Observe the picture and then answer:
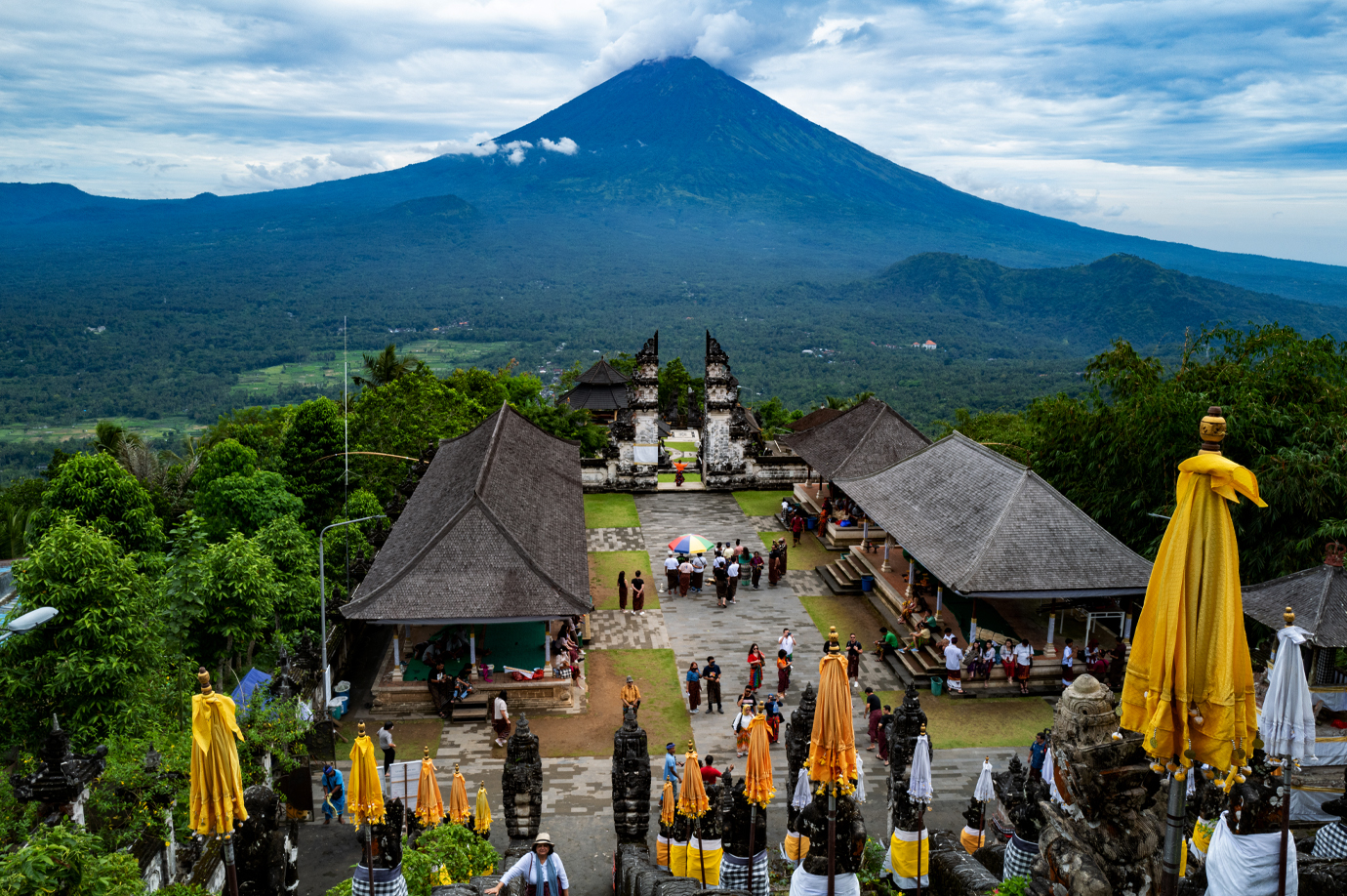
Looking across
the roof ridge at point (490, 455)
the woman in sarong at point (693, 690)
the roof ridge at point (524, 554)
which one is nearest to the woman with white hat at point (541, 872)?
the roof ridge at point (524, 554)

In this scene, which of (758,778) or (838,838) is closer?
(838,838)

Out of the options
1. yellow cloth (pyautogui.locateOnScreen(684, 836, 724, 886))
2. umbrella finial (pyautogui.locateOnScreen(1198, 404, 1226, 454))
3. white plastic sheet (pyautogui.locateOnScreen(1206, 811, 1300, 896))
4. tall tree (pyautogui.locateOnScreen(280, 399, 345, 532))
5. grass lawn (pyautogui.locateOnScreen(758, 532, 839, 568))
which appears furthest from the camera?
tall tree (pyautogui.locateOnScreen(280, 399, 345, 532))

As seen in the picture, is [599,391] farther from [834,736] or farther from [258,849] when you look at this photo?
[834,736]

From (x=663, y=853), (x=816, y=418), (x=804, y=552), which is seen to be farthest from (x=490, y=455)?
(x=816, y=418)

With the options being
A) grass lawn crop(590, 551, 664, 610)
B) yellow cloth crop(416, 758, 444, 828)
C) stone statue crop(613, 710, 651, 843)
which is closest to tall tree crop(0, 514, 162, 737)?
yellow cloth crop(416, 758, 444, 828)

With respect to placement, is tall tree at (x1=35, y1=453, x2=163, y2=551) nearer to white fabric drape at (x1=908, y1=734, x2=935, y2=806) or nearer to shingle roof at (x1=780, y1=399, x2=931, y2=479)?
shingle roof at (x1=780, y1=399, x2=931, y2=479)

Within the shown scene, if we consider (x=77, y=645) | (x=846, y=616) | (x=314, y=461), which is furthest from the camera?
(x=314, y=461)
